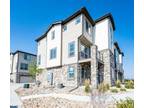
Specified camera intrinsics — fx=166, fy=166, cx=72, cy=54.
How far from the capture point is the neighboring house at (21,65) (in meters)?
2.15

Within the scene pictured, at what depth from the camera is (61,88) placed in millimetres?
2379

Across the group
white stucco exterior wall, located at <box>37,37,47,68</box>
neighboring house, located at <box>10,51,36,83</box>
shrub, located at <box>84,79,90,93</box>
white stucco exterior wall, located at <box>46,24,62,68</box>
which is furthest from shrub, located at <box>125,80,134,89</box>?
neighboring house, located at <box>10,51,36,83</box>

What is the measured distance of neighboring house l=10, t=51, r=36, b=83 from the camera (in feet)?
7.05

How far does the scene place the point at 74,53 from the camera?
267 cm

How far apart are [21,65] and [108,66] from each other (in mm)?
1190

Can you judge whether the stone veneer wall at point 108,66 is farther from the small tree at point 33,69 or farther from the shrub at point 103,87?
the small tree at point 33,69

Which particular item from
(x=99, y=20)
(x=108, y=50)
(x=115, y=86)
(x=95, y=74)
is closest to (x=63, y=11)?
(x=99, y=20)

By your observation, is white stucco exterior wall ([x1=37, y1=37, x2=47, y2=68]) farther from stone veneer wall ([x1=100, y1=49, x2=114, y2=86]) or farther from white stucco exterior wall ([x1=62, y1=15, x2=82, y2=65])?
stone veneer wall ([x1=100, y1=49, x2=114, y2=86])

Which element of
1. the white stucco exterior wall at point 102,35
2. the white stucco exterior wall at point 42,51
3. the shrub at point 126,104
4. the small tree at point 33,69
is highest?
Answer: the white stucco exterior wall at point 102,35

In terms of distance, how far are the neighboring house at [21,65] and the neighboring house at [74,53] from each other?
0.13m

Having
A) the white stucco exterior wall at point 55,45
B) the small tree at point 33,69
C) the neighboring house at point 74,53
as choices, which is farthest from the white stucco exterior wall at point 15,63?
the white stucco exterior wall at point 55,45

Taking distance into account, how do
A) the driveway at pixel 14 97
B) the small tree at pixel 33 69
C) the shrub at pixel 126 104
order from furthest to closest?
the small tree at pixel 33 69 < the driveway at pixel 14 97 < the shrub at pixel 126 104

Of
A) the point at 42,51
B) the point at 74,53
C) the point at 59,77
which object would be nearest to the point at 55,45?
the point at 42,51
